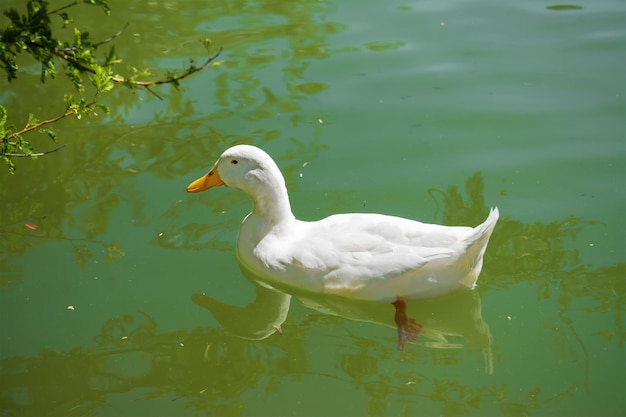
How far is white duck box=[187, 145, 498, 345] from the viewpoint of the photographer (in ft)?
15.1

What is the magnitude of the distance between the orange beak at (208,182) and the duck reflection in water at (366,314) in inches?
29.1

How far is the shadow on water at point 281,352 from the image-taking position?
13.8 feet

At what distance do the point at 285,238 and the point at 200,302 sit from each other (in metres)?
0.61

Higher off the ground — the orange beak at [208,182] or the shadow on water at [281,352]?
the orange beak at [208,182]

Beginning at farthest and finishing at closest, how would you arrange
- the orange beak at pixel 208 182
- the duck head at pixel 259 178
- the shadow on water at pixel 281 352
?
the orange beak at pixel 208 182 < the duck head at pixel 259 178 < the shadow on water at pixel 281 352

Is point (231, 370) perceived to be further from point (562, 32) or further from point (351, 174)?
point (562, 32)

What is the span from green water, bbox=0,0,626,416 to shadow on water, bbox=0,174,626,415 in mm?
12

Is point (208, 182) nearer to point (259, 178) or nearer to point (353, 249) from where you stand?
point (259, 178)

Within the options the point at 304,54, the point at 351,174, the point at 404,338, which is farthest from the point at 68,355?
the point at 304,54

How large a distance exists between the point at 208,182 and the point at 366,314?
1.32 m

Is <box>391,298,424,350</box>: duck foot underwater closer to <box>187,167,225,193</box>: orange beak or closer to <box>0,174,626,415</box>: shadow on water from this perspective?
<box>0,174,626,415</box>: shadow on water

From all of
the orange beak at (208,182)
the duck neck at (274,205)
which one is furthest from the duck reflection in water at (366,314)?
the orange beak at (208,182)

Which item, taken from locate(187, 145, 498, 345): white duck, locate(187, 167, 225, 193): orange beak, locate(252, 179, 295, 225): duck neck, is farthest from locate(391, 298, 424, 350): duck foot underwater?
locate(187, 167, 225, 193): orange beak

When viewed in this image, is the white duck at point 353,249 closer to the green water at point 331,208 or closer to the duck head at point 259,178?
the duck head at point 259,178
